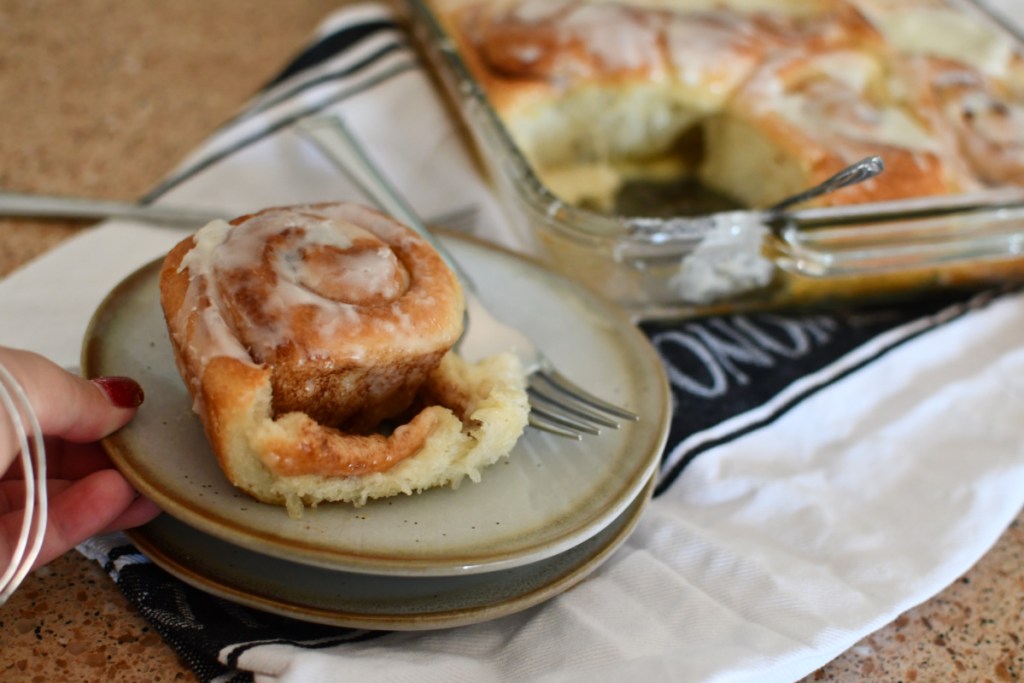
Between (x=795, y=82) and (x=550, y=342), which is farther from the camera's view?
(x=795, y=82)

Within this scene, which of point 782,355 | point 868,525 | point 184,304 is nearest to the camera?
point 184,304

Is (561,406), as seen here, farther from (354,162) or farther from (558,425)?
(354,162)

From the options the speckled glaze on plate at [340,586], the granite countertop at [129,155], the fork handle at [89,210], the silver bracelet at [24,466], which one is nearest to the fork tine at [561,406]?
the speckled glaze on plate at [340,586]

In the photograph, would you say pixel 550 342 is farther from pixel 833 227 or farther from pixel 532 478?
pixel 833 227

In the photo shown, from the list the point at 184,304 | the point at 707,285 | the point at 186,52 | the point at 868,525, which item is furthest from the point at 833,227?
the point at 186,52

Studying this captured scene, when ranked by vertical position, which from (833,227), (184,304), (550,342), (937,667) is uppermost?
(184,304)

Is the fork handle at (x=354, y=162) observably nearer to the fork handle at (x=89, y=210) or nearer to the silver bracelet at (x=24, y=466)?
the fork handle at (x=89, y=210)

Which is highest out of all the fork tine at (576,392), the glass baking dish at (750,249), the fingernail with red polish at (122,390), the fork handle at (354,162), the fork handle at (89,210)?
the fork handle at (89,210)
